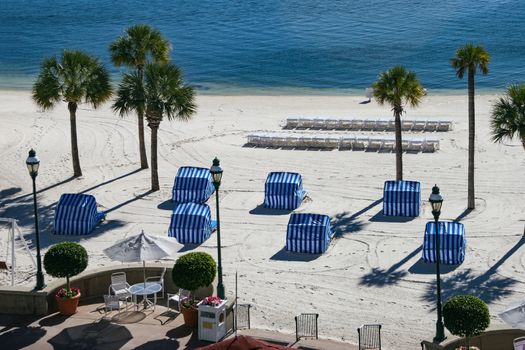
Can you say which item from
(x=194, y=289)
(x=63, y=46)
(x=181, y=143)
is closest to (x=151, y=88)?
(x=181, y=143)

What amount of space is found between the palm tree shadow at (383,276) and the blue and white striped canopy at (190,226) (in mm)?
6128

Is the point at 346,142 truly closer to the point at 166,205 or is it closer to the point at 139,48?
the point at 139,48

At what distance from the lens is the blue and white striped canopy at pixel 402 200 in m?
34.2

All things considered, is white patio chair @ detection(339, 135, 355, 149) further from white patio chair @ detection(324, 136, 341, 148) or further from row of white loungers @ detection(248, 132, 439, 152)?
white patio chair @ detection(324, 136, 341, 148)

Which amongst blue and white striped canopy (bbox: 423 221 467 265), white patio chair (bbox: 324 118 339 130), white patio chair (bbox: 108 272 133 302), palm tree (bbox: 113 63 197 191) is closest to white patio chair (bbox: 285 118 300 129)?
white patio chair (bbox: 324 118 339 130)

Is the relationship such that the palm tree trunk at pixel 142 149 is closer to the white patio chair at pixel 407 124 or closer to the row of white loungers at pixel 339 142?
the row of white loungers at pixel 339 142

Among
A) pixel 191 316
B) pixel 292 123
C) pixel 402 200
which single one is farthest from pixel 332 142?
pixel 191 316

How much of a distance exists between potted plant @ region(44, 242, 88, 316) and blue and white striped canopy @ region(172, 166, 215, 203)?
11.9 meters

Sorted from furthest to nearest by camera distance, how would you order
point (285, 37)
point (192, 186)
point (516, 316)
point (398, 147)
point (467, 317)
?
point (285, 37), point (398, 147), point (192, 186), point (516, 316), point (467, 317)

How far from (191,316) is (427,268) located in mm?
8623

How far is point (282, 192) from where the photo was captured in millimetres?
35344

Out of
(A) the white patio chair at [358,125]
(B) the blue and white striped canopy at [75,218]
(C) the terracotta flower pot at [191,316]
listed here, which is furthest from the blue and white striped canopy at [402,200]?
(A) the white patio chair at [358,125]

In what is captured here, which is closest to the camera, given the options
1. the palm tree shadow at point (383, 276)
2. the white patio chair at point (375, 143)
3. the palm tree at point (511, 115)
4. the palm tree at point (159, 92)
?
the palm tree shadow at point (383, 276)

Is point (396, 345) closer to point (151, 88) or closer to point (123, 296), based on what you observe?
point (123, 296)
